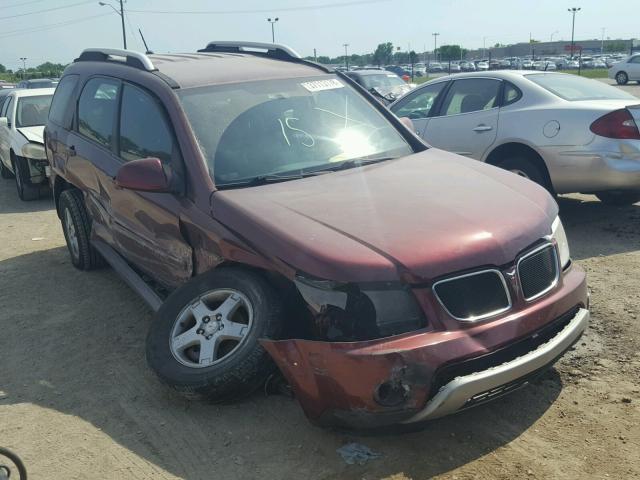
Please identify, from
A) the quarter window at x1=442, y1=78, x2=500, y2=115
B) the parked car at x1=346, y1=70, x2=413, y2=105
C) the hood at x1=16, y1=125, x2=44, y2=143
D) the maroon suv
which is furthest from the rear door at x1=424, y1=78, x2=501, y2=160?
the parked car at x1=346, y1=70, x2=413, y2=105

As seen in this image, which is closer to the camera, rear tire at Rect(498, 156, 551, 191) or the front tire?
the front tire

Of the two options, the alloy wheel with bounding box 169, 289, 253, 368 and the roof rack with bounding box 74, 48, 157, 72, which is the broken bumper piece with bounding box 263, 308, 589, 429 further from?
the roof rack with bounding box 74, 48, 157, 72

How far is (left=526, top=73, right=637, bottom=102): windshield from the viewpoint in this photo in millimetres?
6875

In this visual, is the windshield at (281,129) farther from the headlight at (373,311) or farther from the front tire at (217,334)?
the headlight at (373,311)

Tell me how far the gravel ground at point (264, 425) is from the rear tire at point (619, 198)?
8.73 ft

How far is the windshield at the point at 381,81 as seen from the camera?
17.6 m

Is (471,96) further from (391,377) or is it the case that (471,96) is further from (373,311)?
(391,377)

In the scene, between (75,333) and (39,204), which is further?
(39,204)

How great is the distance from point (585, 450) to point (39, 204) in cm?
884

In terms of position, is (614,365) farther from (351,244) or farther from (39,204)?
(39,204)

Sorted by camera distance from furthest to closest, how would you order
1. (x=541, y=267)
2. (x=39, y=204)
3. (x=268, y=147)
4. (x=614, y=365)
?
(x=39, y=204) < (x=268, y=147) < (x=614, y=365) < (x=541, y=267)

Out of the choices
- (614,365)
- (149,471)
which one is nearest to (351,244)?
(149,471)

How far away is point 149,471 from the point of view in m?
3.08

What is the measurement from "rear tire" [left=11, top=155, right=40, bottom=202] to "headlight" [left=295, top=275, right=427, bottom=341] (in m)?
8.40
